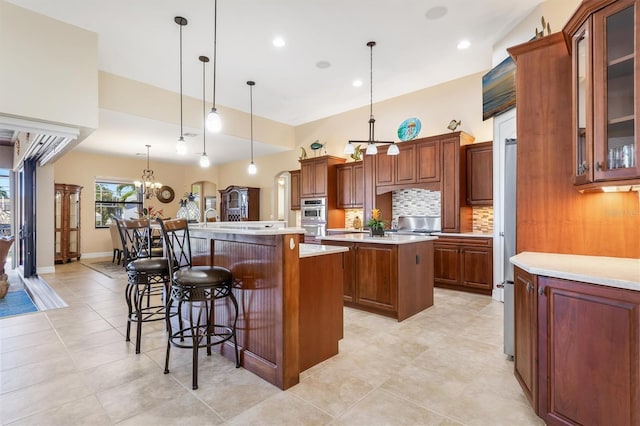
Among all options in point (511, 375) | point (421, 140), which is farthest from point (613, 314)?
point (421, 140)

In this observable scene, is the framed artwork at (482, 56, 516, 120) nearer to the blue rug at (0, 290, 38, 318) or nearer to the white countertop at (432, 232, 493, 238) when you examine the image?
the white countertop at (432, 232, 493, 238)

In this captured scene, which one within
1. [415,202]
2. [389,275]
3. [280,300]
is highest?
[415,202]

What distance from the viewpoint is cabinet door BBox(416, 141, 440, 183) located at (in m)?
5.31

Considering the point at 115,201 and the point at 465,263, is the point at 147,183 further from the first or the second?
the point at 465,263

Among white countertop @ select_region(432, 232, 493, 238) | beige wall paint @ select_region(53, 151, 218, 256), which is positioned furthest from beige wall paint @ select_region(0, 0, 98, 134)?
beige wall paint @ select_region(53, 151, 218, 256)

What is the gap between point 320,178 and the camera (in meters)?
7.11

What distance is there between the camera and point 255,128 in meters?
7.41

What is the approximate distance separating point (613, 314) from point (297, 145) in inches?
297

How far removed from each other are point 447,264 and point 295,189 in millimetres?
4349

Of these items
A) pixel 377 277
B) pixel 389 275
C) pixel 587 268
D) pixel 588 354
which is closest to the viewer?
pixel 588 354

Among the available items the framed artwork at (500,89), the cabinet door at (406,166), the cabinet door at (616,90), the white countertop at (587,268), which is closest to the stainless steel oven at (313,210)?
the cabinet door at (406,166)

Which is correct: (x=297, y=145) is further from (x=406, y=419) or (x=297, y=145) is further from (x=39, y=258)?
(x=406, y=419)

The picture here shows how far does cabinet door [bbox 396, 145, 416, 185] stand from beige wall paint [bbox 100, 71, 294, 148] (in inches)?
137

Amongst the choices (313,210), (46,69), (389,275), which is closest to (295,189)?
(313,210)
